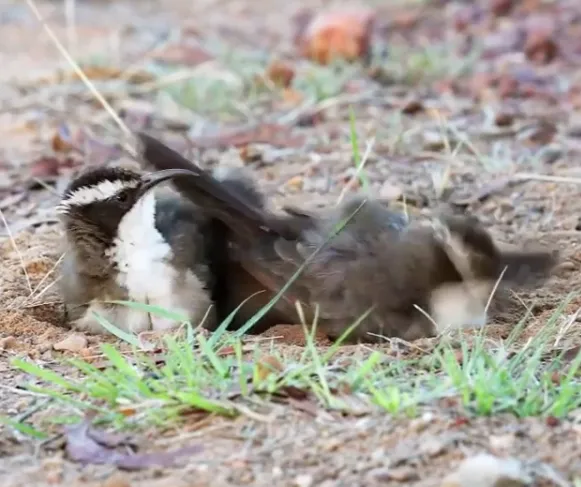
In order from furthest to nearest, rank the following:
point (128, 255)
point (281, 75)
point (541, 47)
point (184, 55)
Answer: point (184, 55) → point (541, 47) → point (281, 75) → point (128, 255)

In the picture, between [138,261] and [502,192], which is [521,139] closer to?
[502,192]

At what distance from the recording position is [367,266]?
3281 mm

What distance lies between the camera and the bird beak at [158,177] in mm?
3398

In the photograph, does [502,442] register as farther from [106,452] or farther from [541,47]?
[541,47]

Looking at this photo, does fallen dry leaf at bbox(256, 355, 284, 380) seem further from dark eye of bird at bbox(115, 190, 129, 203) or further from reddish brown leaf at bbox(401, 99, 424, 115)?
reddish brown leaf at bbox(401, 99, 424, 115)

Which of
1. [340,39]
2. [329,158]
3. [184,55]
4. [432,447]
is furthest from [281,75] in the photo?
[432,447]

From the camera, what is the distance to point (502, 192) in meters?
4.69

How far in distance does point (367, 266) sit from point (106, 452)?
1.13 metres

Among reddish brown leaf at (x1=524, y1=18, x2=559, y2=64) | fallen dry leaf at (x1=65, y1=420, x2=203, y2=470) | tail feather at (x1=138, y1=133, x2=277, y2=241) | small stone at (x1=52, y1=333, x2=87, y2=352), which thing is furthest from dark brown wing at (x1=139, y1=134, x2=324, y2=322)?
reddish brown leaf at (x1=524, y1=18, x2=559, y2=64)

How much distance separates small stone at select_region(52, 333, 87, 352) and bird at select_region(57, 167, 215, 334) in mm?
134

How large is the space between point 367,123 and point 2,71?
2.98 metres

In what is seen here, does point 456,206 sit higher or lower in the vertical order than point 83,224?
lower

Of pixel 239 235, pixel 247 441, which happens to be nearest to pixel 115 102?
pixel 239 235

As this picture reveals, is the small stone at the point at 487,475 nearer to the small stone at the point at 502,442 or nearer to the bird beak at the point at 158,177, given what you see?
the small stone at the point at 502,442
